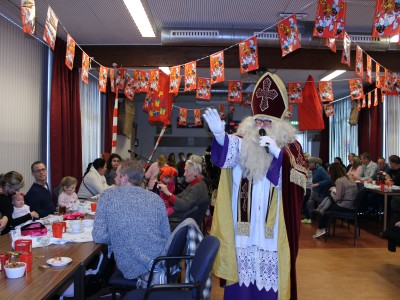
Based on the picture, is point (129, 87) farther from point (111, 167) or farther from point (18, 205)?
point (18, 205)

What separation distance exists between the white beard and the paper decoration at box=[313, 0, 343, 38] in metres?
1.67

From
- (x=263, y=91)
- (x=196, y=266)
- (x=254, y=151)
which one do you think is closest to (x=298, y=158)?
(x=254, y=151)

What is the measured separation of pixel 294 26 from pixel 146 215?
3.25m

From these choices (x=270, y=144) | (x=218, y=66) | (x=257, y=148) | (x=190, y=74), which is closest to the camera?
(x=270, y=144)

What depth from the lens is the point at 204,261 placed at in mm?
2076

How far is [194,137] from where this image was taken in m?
14.9

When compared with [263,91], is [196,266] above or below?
below

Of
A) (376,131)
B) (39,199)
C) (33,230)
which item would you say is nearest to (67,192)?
(39,199)

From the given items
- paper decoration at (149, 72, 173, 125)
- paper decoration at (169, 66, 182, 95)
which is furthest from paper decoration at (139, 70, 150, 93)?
paper decoration at (169, 66, 182, 95)

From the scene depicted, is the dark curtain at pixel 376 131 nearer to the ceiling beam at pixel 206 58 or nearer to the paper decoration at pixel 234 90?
the ceiling beam at pixel 206 58

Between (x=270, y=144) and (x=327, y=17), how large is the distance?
6.66 feet

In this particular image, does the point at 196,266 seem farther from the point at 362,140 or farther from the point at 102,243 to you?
the point at 362,140

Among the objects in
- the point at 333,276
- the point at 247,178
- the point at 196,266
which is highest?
the point at 247,178

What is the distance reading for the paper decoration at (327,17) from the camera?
3857 millimetres
